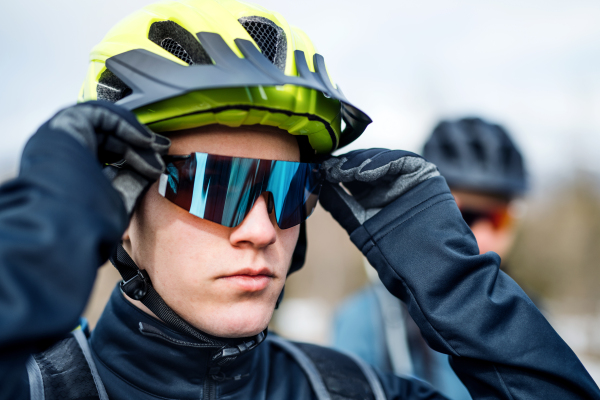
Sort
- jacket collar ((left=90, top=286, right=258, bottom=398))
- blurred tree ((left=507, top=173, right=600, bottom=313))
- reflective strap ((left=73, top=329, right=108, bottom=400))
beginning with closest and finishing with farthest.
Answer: reflective strap ((left=73, top=329, right=108, bottom=400)) → jacket collar ((left=90, top=286, right=258, bottom=398)) → blurred tree ((left=507, top=173, right=600, bottom=313))

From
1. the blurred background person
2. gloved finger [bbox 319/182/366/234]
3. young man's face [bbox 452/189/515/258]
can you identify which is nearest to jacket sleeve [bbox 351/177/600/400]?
gloved finger [bbox 319/182/366/234]

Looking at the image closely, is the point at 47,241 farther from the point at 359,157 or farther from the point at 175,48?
the point at 359,157

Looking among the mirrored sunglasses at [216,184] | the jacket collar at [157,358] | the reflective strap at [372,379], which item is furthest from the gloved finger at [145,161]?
the reflective strap at [372,379]

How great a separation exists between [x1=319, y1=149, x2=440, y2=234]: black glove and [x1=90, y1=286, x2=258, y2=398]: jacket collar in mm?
838

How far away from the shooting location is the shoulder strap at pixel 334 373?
71.1 inches

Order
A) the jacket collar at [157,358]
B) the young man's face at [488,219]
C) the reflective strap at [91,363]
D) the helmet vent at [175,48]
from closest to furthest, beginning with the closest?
the reflective strap at [91,363]
the jacket collar at [157,358]
the helmet vent at [175,48]
the young man's face at [488,219]

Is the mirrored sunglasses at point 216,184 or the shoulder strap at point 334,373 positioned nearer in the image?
the mirrored sunglasses at point 216,184

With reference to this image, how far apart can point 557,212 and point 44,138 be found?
2368 cm

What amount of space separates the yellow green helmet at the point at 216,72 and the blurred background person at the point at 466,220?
7.88 feet

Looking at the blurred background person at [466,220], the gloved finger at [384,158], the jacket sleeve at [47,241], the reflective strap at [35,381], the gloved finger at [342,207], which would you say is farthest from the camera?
the blurred background person at [466,220]

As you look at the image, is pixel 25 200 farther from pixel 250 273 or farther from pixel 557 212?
pixel 557 212

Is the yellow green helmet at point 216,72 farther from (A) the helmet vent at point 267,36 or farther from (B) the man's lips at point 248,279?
(B) the man's lips at point 248,279

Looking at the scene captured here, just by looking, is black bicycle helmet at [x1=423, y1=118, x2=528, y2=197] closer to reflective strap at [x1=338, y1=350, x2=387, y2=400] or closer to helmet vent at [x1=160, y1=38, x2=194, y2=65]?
reflective strap at [x1=338, y1=350, x2=387, y2=400]

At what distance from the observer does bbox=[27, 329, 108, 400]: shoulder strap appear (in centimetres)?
138
